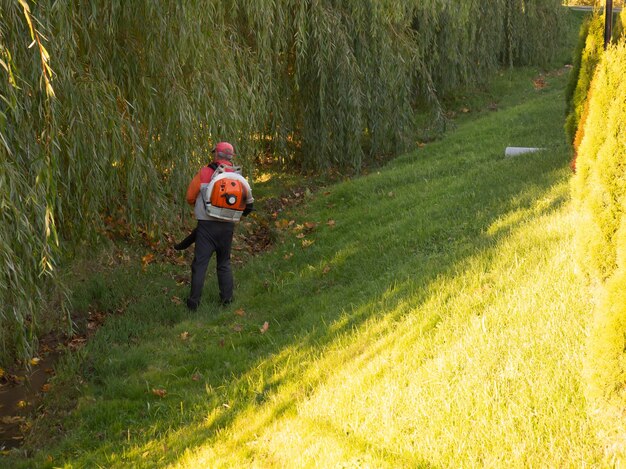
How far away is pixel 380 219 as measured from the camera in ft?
32.2

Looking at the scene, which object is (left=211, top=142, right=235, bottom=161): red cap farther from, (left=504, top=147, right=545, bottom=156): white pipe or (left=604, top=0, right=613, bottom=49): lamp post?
(left=504, top=147, right=545, bottom=156): white pipe

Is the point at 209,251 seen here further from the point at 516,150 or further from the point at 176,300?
the point at 516,150

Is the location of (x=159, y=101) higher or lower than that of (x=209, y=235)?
higher

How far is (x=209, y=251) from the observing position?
7.65m

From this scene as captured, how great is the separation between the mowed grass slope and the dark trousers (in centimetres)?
26

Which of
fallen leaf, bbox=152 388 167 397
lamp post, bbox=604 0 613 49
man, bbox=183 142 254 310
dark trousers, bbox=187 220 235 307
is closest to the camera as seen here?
fallen leaf, bbox=152 388 167 397

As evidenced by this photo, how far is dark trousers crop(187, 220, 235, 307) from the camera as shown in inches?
300

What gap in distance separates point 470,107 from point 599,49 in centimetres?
1063

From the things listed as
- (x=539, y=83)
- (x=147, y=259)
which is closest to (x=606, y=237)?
(x=147, y=259)

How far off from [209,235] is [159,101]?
1495 mm

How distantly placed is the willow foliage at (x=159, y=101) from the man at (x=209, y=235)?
1.18 feet

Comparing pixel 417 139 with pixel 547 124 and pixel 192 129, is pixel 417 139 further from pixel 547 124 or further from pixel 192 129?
pixel 192 129

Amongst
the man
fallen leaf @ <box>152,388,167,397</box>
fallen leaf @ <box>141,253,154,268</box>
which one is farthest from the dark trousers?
fallen leaf @ <box>152,388,167,397</box>

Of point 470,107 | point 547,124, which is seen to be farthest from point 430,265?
point 470,107
